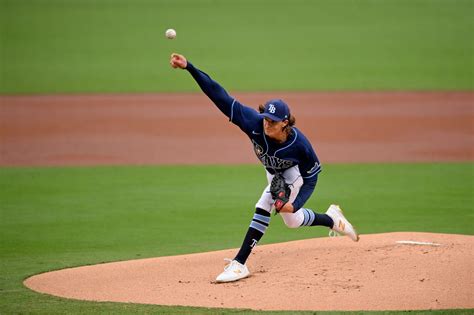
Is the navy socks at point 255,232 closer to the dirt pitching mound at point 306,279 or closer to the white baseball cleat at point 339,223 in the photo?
the dirt pitching mound at point 306,279

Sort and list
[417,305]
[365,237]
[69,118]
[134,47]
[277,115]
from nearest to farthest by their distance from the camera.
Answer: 1. [417,305]
2. [277,115]
3. [365,237]
4. [69,118]
5. [134,47]

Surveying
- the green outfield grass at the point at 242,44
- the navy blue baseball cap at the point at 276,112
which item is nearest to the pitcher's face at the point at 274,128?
the navy blue baseball cap at the point at 276,112

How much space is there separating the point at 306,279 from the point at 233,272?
62cm

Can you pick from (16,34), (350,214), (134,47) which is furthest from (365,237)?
(16,34)

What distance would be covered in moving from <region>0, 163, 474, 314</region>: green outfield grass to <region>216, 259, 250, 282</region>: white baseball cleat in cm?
87

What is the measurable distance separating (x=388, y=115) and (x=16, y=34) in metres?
14.4

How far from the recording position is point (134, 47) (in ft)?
92.7

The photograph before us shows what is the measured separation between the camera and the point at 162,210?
11.5m

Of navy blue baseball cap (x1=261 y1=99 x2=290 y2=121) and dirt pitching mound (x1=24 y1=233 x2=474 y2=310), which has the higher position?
navy blue baseball cap (x1=261 y1=99 x2=290 y2=121)

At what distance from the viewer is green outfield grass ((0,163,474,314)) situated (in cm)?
905

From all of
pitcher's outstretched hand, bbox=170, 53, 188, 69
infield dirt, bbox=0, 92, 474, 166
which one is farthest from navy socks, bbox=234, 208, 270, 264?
infield dirt, bbox=0, 92, 474, 166

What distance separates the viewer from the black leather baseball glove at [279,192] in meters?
7.44

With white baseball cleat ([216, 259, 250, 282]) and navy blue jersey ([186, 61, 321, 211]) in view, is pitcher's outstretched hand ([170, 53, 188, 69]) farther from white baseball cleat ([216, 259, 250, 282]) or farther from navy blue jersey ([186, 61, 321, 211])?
white baseball cleat ([216, 259, 250, 282])

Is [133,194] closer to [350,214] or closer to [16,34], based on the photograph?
[350,214]
